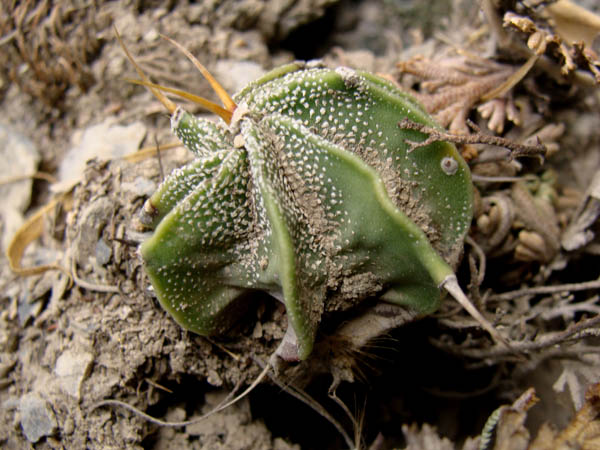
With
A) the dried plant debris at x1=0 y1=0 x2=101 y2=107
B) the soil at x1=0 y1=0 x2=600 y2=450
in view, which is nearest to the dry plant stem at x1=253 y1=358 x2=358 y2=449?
the soil at x1=0 y1=0 x2=600 y2=450

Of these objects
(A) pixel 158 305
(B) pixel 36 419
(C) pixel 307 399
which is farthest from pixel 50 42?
(C) pixel 307 399

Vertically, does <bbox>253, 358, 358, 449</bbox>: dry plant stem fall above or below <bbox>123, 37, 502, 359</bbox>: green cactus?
below

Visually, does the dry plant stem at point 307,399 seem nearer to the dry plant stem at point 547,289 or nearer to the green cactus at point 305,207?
the green cactus at point 305,207

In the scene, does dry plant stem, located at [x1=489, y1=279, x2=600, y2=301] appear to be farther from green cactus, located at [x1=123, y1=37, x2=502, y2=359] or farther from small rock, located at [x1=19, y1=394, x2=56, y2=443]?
small rock, located at [x1=19, y1=394, x2=56, y2=443]

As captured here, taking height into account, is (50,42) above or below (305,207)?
above

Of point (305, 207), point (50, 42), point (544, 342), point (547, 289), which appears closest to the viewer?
point (305, 207)

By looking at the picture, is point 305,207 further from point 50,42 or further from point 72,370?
point 50,42

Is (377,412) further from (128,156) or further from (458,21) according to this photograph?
(458,21)
